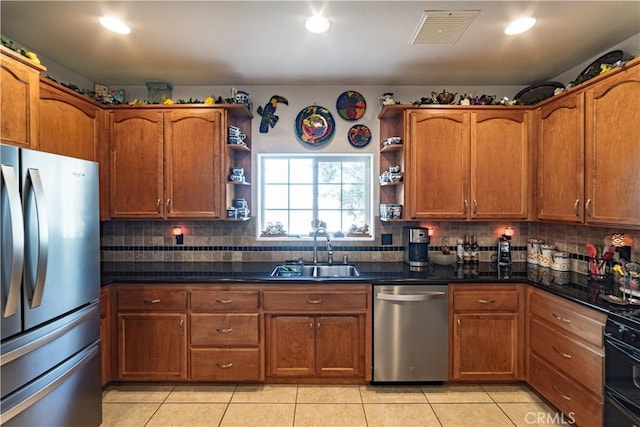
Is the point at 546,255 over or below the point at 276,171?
below

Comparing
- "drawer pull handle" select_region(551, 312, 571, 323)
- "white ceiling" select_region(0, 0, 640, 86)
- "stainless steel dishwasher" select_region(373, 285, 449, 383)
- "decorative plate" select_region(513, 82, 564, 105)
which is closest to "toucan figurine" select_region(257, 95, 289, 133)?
"white ceiling" select_region(0, 0, 640, 86)

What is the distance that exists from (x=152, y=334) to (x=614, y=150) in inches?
134

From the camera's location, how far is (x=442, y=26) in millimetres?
2193

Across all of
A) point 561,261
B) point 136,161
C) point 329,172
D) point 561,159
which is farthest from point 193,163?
point 561,261

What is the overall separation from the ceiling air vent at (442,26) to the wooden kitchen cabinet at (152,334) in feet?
8.21

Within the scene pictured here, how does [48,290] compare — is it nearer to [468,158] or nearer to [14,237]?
[14,237]

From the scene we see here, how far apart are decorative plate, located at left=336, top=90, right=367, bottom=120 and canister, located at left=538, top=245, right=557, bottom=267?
2023 mm

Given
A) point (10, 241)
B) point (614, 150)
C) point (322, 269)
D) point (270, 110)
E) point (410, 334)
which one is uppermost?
point (270, 110)

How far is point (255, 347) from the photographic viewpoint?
2.64 meters

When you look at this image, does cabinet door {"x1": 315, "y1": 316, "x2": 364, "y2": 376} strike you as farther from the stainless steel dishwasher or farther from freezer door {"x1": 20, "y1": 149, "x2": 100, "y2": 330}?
freezer door {"x1": 20, "y1": 149, "x2": 100, "y2": 330}

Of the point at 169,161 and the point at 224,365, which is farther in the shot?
the point at 169,161

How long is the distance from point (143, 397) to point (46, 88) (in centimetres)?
227

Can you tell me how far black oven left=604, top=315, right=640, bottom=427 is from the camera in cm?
171

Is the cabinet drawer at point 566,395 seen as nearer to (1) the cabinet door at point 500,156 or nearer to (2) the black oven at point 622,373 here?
(2) the black oven at point 622,373
